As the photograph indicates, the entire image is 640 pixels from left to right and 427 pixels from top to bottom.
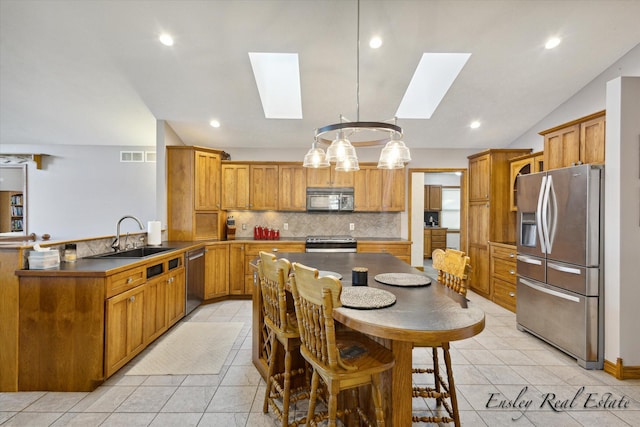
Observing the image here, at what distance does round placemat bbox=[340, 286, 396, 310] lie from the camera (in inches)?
60.2

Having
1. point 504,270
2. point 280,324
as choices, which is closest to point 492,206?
point 504,270

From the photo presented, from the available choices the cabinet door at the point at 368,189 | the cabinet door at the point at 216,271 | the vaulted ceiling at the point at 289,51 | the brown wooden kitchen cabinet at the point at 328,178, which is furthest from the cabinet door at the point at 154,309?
the cabinet door at the point at 368,189

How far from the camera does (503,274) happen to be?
4289mm

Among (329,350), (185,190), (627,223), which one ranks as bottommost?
(329,350)

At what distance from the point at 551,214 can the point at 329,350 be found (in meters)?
2.87

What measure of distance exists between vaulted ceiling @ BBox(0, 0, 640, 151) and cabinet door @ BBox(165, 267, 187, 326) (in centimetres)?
241

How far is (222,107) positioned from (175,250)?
7.09 feet

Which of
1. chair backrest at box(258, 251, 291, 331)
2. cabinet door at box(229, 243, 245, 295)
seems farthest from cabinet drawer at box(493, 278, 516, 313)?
cabinet door at box(229, 243, 245, 295)

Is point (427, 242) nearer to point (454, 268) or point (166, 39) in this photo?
point (454, 268)

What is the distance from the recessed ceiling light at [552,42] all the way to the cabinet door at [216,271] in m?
4.91

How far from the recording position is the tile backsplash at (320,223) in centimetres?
551

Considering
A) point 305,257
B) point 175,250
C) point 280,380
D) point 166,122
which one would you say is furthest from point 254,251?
point 280,380

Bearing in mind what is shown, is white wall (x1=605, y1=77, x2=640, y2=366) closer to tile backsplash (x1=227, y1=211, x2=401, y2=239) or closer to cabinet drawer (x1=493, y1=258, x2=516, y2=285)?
cabinet drawer (x1=493, y1=258, x2=516, y2=285)

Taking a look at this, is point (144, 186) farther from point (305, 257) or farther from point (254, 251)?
point (305, 257)
